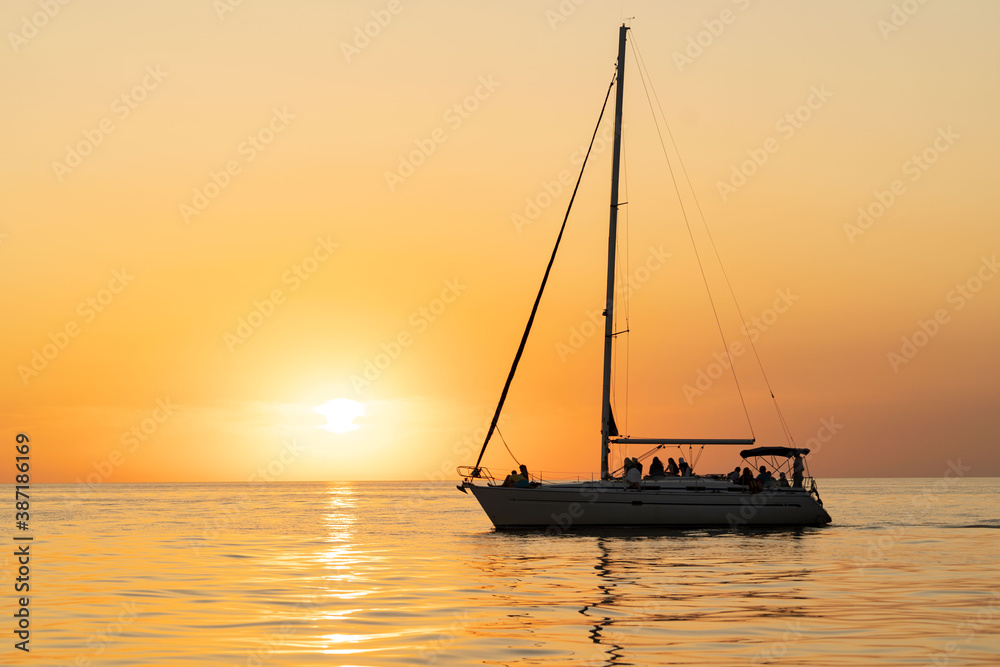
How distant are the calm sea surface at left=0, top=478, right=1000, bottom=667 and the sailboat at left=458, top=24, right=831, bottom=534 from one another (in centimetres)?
103

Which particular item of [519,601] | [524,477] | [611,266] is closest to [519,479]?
[524,477]

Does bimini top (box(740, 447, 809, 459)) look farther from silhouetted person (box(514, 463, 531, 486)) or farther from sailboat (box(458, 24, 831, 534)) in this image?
silhouetted person (box(514, 463, 531, 486))

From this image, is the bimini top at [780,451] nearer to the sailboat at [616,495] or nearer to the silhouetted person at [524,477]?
the sailboat at [616,495]

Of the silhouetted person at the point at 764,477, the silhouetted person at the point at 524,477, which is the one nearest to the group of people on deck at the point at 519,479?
the silhouetted person at the point at 524,477

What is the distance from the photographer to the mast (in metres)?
46.9

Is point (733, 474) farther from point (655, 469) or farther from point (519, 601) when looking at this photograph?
point (519, 601)

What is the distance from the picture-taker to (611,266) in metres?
47.9

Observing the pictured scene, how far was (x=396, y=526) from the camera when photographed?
62531 mm

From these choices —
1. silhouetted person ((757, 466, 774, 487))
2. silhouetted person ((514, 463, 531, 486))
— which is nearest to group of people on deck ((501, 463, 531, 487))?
silhouetted person ((514, 463, 531, 486))

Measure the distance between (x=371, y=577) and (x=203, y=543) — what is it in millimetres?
18075

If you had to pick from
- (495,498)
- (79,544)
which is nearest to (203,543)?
(79,544)

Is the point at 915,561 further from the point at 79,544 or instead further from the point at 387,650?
the point at 79,544

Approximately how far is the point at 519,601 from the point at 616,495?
21656 mm

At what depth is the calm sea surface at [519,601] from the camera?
18312mm
